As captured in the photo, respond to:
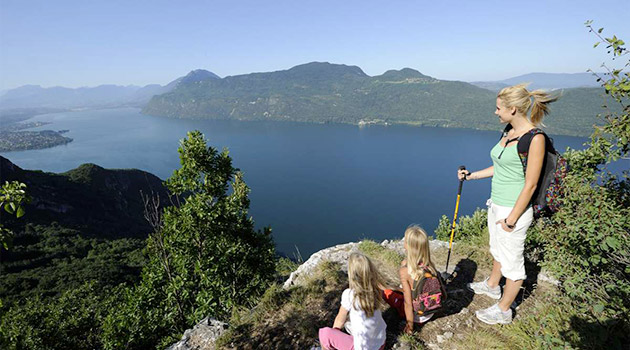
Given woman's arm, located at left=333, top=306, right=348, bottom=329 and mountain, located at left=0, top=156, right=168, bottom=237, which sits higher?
woman's arm, located at left=333, top=306, right=348, bottom=329

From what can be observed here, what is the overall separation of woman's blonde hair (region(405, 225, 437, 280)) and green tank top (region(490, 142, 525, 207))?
82 cm

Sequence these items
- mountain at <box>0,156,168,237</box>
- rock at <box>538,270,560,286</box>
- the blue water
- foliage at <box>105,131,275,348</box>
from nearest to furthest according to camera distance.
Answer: rock at <box>538,270,560,286</box>, foliage at <box>105,131,275,348</box>, mountain at <box>0,156,168,237</box>, the blue water

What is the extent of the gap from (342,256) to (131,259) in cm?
4165

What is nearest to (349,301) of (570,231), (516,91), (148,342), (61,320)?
(570,231)

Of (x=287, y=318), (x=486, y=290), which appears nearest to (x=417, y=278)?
(x=486, y=290)

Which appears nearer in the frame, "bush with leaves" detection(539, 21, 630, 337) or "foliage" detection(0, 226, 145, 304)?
"bush with leaves" detection(539, 21, 630, 337)

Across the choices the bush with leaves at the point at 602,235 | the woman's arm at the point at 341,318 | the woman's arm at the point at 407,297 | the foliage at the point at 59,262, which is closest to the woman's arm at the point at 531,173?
the bush with leaves at the point at 602,235

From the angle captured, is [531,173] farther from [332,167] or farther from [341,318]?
[332,167]

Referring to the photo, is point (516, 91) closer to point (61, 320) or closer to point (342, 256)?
point (342, 256)

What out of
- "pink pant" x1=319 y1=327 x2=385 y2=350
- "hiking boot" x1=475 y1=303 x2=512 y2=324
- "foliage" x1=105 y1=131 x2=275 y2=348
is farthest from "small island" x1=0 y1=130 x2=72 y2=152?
"hiking boot" x1=475 y1=303 x2=512 y2=324

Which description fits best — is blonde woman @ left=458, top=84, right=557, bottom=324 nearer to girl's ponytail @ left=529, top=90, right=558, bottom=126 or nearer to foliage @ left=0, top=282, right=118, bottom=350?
girl's ponytail @ left=529, top=90, right=558, bottom=126

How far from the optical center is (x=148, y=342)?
7.12 m

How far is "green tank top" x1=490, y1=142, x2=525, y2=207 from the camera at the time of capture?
278 centimetres

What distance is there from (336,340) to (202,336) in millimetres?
1998
